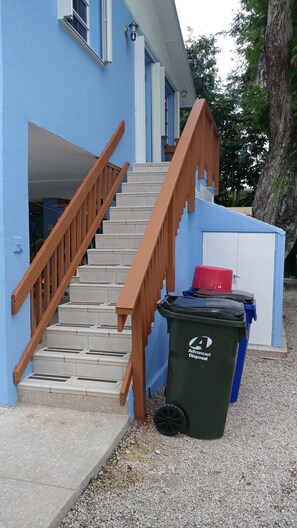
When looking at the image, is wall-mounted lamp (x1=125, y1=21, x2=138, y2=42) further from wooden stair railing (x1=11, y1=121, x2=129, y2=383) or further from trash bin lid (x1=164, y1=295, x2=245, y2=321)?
trash bin lid (x1=164, y1=295, x2=245, y2=321)

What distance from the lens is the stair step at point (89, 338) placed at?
386cm

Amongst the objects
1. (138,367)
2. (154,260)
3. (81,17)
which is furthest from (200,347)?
(81,17)

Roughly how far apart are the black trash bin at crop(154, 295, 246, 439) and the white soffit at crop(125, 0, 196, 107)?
19.0ft

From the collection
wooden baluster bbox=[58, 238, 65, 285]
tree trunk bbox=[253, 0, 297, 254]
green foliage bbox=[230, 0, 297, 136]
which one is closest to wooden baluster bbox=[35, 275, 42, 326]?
wooden baluster bbox=[58, 238, 65, 285]

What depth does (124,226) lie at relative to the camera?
5.44m

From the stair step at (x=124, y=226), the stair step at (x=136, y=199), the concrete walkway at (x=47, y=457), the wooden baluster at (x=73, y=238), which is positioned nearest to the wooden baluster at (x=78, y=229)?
the wooden baluster at (x=73, y=238)

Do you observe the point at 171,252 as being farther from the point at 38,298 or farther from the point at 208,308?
the point at 38,298

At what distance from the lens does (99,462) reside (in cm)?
268

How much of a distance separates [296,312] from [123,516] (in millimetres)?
7263

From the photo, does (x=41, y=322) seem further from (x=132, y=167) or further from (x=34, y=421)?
(x=132, y=167)

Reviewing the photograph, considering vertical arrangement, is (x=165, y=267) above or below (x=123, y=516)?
above

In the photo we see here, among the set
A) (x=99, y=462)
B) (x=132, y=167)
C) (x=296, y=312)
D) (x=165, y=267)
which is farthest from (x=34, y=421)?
(x=296, y=312)

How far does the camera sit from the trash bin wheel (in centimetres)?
321

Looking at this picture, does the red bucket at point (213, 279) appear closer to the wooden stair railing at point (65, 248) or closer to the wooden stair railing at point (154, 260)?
the wooden stair railing at point (154, 260)
